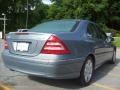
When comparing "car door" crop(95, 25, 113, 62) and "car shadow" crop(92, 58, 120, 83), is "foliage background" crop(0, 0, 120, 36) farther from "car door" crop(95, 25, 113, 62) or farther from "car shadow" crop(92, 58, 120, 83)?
"car door" crop(95, 25, 113, 62)

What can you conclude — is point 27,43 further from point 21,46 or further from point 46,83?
point 46,83

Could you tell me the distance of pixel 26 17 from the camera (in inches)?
2901

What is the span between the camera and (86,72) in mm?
7422

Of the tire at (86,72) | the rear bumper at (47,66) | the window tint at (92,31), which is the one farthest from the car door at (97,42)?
the rear bumper at (47,66)

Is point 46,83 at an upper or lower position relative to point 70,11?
lower

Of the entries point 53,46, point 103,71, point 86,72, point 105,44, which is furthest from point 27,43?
point 103,71

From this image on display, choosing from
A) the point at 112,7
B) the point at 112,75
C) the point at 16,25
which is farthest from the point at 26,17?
the point at 112,75

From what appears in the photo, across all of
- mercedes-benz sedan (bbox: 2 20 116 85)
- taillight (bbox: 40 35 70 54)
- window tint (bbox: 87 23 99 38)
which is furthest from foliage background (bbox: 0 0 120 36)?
taillight (bbox: 40 35 70 54)

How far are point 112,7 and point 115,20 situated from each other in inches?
107

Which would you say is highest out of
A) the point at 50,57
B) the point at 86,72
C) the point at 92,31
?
the point at 92,31

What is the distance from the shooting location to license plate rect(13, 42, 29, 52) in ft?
22.4

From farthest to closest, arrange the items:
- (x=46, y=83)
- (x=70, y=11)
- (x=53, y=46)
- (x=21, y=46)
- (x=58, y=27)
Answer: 1. (x=70, y=11)
2. (x=58, y=27)
3. (x=46, y=83)
4. (x=21, y=46)
5. (x=53, y=46)

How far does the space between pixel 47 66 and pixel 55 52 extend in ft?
1.10

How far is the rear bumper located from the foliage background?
5089cm
